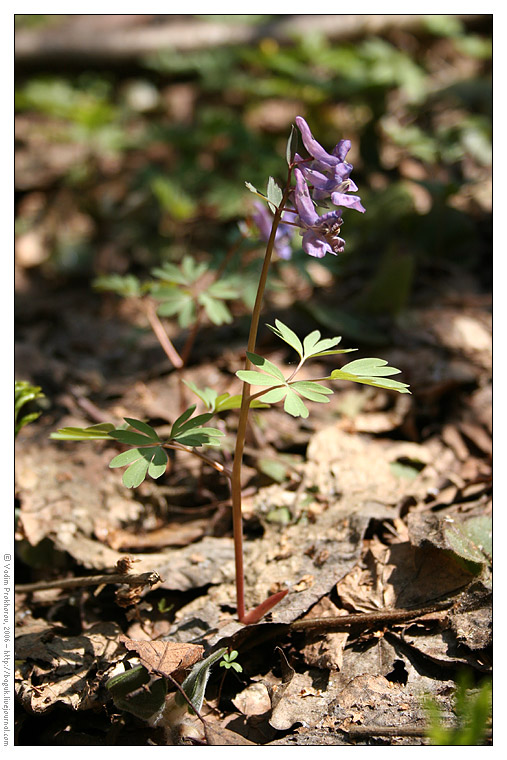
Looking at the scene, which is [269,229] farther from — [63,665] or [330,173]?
[63,665]

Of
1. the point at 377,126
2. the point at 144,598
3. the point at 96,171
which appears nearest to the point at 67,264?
the point at 96,171

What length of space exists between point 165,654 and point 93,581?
1.19 ft

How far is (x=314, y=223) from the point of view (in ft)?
5.21

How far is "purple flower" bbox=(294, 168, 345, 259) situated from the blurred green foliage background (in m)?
1.47

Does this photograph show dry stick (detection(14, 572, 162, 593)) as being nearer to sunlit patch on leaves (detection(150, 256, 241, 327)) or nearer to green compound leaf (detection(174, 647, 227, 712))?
green compound leaf (detection(174, 647, 227, 712))

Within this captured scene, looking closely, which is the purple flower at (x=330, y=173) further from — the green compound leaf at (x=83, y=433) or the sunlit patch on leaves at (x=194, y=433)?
the green compound leaf at (x=83, y=433)

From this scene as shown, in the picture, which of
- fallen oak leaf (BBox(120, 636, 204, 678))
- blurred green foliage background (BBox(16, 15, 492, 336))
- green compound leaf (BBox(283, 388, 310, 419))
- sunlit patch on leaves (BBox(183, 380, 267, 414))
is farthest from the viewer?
blurred green foliage background (BBox(16, 15, 492, 336))

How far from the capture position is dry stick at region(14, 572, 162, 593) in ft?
5.86

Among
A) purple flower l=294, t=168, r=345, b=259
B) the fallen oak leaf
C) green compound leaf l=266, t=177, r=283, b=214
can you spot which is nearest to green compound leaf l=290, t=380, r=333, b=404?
purple flower l=294, t=168, r=345, b=259

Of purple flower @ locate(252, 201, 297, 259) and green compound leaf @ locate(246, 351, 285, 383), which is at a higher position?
purple flower @ locate(252, 201, 297, 259)

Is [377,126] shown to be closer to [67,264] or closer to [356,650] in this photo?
[67,264]

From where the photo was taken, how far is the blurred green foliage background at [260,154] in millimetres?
3854

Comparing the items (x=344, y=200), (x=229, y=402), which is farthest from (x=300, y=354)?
(x=344, y=200)

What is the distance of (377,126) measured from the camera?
4.79 metres
